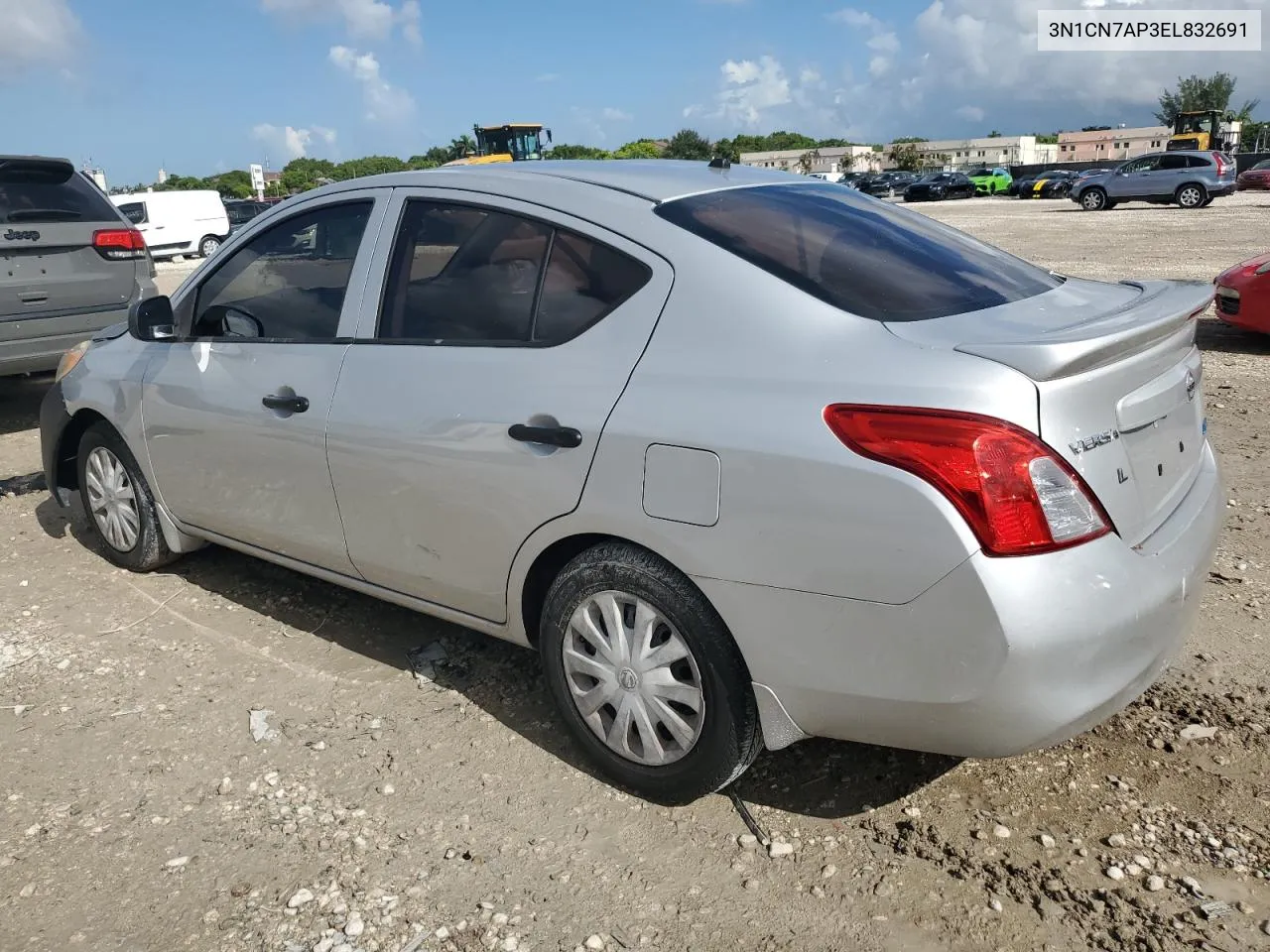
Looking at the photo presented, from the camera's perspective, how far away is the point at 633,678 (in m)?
2.76

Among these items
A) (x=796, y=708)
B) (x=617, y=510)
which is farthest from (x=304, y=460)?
(x=796, y=708)

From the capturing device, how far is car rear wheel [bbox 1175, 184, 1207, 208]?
29109 millimetres

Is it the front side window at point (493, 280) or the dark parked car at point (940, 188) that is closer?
the front side window at point (493, 280)

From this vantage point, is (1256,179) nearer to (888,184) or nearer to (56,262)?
(888,184)

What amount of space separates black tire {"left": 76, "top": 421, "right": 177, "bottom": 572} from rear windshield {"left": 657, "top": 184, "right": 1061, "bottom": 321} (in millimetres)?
2825

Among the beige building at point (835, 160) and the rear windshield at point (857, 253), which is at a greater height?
the rear windshield at point (857, 253)

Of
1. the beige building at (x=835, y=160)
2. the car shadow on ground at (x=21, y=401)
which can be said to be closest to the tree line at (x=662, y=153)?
the beige building at (x=835, y=160)

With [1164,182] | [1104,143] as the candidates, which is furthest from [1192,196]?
[1104,143]

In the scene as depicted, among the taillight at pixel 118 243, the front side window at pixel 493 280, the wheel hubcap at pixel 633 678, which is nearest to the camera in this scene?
the wheel hubcap at pixel 633 678

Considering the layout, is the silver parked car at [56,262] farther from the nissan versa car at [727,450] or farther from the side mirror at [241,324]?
the nissan versa car at [727,450]

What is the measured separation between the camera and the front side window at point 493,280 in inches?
112

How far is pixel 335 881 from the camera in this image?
103 inches

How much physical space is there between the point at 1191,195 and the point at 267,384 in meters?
31.8

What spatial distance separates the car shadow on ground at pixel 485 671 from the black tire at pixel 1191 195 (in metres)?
31.2
